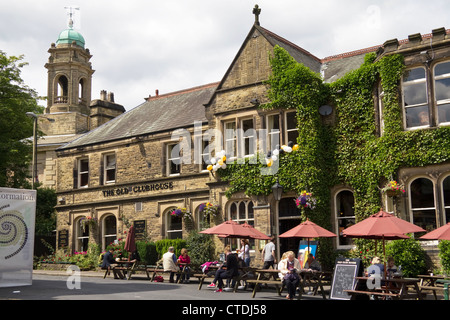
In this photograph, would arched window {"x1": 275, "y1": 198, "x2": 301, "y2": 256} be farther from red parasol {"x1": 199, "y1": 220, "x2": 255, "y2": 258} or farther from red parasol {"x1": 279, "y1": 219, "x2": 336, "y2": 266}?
red parasol {"x1": 279, "y1": 219, "x2": 336, "y2": 266}

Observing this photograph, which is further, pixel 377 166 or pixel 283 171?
pixel 283 171

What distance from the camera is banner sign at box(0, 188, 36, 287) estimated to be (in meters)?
16.0

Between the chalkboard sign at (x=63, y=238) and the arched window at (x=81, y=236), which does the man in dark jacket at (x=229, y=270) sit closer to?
the arched window at (x=81, y=236)

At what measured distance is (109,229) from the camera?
3067 centimetres

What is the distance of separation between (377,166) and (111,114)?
90.0 ft

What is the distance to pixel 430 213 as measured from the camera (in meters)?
18.9

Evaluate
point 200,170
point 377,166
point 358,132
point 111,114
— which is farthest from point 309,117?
point 111,114

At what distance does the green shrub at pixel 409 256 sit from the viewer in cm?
1805

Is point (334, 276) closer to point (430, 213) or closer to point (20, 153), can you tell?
point (430, 213)

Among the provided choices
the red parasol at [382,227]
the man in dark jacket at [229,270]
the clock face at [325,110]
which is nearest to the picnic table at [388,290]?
the red parasol at [382,227]

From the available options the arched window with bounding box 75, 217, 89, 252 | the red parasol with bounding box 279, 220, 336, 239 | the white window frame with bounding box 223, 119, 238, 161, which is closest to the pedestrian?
the red parasol with bounding box 279, 220, 336, 239

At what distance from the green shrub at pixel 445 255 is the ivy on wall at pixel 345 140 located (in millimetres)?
2920

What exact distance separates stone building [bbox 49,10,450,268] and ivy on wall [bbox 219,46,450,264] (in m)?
0.38

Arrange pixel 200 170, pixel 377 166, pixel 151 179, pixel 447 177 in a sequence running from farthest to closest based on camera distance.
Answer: pixel 151 179, pixel 200 170, pixel 377 166, pixel 447 177
